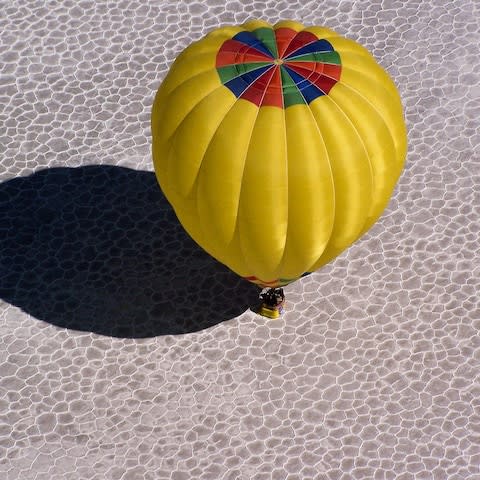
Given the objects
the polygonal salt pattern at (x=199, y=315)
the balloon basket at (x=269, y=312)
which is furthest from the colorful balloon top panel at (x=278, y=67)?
the polygonal salt pattern at (x=199, y=315)

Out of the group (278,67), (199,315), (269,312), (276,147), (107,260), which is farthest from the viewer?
(107,260)

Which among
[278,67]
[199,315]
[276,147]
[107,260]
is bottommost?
[199,315]

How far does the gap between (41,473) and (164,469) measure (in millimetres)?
1545

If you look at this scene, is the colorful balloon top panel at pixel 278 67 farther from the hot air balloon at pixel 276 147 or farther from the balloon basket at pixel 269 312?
the balloon basket at pixel 269 312

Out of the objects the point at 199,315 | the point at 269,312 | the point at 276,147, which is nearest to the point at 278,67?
the point at 276,147

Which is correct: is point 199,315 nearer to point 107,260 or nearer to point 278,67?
point 107,260

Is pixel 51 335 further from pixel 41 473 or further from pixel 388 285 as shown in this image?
pixel 388 285

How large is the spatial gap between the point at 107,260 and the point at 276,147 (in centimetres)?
422

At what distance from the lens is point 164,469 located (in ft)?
44.1

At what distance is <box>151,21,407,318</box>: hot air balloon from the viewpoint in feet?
39.8

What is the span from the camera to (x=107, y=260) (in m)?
15.4

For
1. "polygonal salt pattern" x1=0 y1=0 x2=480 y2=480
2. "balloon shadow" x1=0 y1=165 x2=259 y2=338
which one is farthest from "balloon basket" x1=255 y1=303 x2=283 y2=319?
"balloon shadow" x1=0 y1=165 x2=259 y2=338

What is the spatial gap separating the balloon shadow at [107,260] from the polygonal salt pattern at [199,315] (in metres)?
0.02

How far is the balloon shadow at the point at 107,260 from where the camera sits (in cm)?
1483
